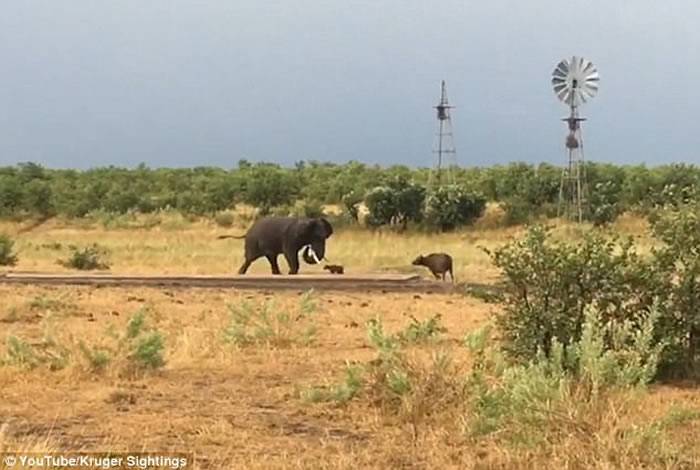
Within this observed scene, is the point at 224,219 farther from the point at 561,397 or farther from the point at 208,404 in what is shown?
the point at 561,397

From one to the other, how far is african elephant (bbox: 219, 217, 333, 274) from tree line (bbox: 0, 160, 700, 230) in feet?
53.7

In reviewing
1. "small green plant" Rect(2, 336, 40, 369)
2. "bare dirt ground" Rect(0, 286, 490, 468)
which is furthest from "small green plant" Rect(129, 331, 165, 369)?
"small green plant" Rect(2, 336, 40, 369)

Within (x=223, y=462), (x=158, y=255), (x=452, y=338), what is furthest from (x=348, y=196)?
(x=223, y=462)

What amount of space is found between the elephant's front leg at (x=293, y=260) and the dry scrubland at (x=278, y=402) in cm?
798

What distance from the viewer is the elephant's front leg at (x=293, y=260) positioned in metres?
23.9

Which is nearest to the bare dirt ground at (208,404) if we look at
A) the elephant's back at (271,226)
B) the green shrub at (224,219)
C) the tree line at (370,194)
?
the elephant's back at (271,226)

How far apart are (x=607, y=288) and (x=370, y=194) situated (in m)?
32.5

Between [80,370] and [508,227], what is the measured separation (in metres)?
33.9

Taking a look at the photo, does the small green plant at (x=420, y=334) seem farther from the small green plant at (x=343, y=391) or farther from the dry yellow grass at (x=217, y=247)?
the dry yellow grass at (x=217, y=247)

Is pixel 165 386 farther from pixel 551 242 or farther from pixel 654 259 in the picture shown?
pixel 654 259

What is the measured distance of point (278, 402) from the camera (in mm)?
8648

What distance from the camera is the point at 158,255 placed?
104 feet

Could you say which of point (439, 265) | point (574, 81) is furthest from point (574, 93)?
point (439, 265)

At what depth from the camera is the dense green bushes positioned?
31.9ft
